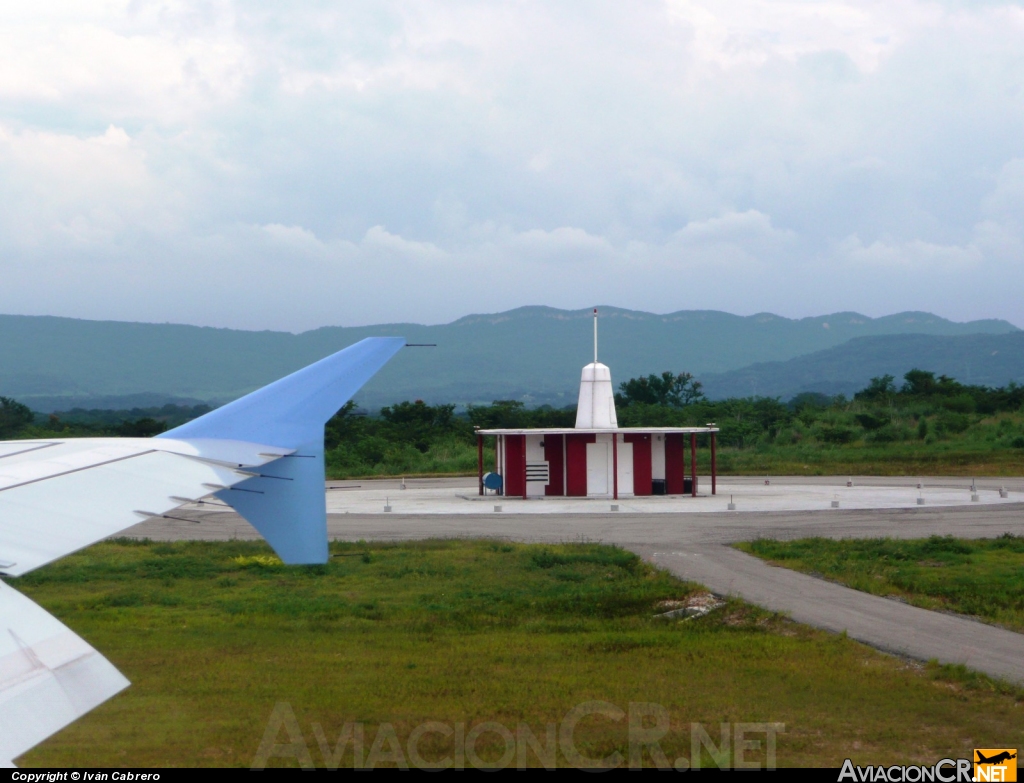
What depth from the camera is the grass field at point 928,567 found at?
16.2 metres

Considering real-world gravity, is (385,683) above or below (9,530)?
below

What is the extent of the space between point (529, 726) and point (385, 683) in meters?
2.25

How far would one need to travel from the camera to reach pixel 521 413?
8031cm

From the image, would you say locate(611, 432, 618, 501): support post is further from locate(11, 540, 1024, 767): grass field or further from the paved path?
locate(11, 540, 1024, 767): grass field

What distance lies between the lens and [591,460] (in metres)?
38.0

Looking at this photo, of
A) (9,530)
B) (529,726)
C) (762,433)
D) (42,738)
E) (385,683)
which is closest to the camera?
(42,738)

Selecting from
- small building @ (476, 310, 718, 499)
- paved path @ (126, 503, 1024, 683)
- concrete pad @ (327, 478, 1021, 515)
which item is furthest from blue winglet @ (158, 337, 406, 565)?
small building @ (476, 310, 718, 499)

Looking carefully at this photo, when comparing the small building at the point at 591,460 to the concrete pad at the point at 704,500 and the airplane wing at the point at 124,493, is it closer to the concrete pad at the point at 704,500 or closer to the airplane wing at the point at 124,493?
the concrete pad at the point at 704,500

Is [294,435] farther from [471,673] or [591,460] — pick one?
[591,460]

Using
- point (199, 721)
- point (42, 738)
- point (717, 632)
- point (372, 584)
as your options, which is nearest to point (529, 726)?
point (199, 721)

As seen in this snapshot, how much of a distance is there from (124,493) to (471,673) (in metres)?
5.74

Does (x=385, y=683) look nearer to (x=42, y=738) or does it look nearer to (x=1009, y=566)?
(x=42, y=738)

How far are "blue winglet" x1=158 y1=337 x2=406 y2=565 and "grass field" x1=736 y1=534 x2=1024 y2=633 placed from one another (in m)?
10.7

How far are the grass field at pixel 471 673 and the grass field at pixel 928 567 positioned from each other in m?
3.45
